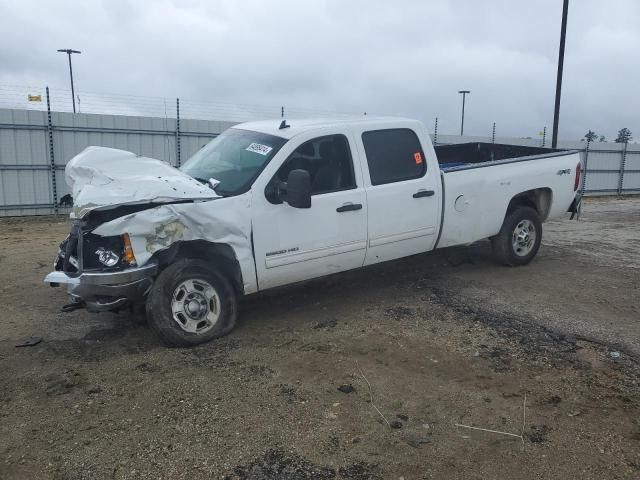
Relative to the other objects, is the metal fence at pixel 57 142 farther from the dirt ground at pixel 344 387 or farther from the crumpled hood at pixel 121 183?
the crumpled hood at pixel 121 183

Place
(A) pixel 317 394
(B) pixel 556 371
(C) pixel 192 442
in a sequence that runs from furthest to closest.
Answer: (B) pixel 556 371
(A) pixel 317 394
(C) pixel 192 442

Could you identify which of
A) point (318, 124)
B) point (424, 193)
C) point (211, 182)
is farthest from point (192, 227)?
point (424, 193)

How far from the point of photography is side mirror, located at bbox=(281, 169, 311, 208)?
4.65 metres

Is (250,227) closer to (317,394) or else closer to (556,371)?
(317,394)

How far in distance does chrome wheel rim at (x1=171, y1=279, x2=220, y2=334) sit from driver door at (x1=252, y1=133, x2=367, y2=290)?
48cm

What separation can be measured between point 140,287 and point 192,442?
1.59 meters

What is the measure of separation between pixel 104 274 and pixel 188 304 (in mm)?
721

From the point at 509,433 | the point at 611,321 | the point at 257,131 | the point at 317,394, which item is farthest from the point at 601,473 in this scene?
the point at 257,131

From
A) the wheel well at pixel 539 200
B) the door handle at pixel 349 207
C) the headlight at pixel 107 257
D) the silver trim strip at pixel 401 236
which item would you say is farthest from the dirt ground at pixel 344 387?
the wheel well at pixel 539 200

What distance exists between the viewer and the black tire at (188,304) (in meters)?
4.49

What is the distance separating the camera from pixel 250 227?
4801 millimetres

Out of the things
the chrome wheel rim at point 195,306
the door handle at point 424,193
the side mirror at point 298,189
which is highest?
the side mirror at point 298,189

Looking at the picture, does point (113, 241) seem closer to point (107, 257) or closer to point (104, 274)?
point (107, 257)

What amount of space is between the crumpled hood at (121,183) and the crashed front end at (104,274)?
25 centimetres
